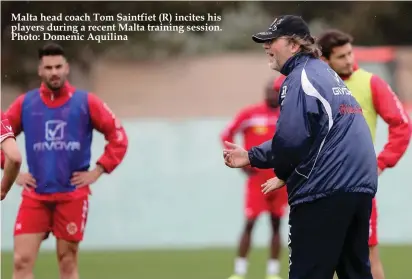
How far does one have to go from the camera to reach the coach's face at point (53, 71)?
819cm

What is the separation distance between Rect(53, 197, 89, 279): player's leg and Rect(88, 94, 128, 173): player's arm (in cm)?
48

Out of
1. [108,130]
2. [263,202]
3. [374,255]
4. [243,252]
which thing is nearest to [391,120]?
[374,255]

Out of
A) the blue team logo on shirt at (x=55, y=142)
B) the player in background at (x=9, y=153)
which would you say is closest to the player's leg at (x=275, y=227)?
the blue team logo on shirt at (x=55, y=142)

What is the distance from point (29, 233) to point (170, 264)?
4.26m

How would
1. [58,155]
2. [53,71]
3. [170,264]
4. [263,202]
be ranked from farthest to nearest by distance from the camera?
[170,264] < [263,202] < [53,71] < [58,155]

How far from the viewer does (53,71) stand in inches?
325

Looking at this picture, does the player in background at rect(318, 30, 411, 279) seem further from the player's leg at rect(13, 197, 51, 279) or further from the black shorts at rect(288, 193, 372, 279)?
the player's leg at rect(13, 197, 51, 279)

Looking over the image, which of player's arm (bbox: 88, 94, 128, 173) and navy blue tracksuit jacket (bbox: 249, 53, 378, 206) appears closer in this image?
navy blue tracksuit jacket (bbox: 249, 53, 378, 206)

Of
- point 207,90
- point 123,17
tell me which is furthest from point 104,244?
point 207,90

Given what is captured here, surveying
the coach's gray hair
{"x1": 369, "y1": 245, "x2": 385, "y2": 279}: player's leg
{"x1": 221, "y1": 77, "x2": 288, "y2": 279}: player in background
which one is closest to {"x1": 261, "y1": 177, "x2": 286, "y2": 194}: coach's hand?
the coach's gray hair

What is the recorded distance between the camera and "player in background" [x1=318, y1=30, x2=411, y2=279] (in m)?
7.72

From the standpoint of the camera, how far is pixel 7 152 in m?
5.88

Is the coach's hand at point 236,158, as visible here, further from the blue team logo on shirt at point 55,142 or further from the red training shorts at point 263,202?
the red training shorts at point 263,202

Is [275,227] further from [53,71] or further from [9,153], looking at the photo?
[9,153]
